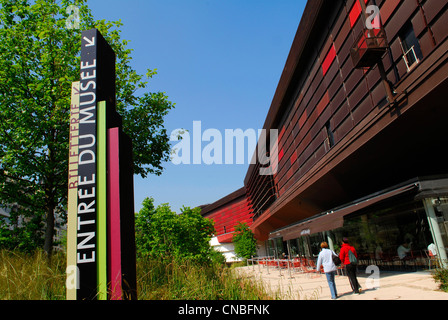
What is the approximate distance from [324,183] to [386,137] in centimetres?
619

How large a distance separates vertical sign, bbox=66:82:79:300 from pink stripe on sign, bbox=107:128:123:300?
1.81 ft

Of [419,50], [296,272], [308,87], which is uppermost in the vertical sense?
[308,87]

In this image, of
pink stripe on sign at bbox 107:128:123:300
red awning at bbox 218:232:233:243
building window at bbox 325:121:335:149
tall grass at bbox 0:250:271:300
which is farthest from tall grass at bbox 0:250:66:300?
red awning at bbox 218:232:233:243

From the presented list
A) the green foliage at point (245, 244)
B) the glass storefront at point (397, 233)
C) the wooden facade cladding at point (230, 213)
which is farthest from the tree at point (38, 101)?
the wooden facade cladding at point (230, 213)

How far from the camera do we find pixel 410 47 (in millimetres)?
10062

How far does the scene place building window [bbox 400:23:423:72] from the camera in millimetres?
9711

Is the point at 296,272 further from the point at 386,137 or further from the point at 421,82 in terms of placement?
the point at 421,82

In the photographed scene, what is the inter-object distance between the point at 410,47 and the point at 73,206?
11.2 m

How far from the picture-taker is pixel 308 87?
19.7m

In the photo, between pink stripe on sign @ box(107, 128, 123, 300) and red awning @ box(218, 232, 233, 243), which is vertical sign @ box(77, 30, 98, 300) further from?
red awning @ box(218, 232, 233, 243)

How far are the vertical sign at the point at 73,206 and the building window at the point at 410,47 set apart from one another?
10036mm

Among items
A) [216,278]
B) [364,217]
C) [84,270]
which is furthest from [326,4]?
[84,270]

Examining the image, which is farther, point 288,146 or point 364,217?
point 288,146

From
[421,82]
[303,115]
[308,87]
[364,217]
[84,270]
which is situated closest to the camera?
[84,270]
